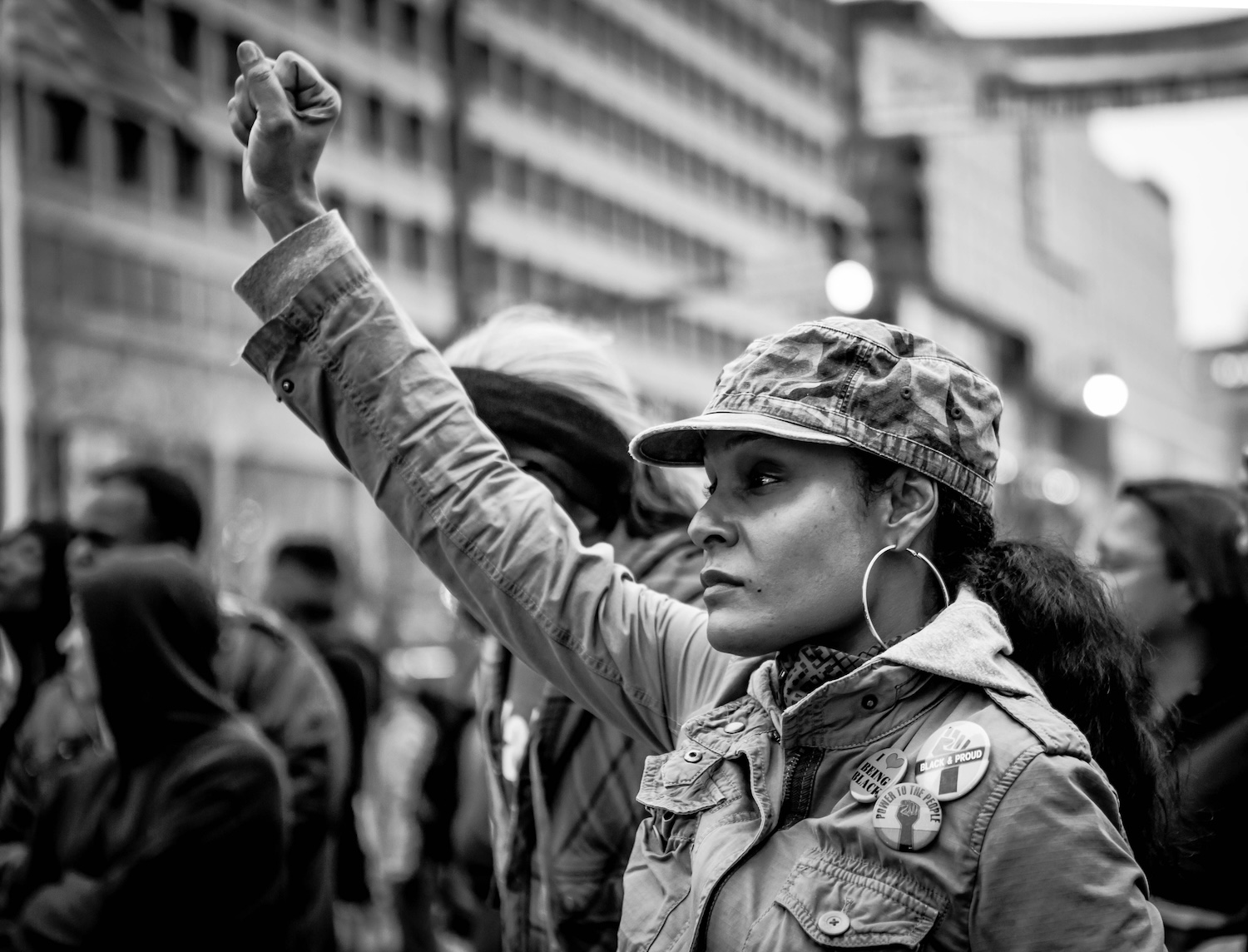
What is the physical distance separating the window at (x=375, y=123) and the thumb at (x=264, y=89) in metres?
49.7

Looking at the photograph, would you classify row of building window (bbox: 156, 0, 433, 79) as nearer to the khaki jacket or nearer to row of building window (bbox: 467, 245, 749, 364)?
row of building window (bbox: 467, 245, 749, 364)

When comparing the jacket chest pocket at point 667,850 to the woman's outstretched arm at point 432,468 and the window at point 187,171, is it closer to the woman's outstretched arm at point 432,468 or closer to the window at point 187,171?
the woman's outstretched arm at point 432,468

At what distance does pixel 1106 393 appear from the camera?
1452cm

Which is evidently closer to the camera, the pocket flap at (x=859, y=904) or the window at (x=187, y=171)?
the pocket flap at (x=859, y=904)

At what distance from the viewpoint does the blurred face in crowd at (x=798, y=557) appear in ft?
6.74

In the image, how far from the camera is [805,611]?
2.05 meters

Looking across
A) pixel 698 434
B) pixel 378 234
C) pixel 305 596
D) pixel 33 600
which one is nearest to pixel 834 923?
pixel 698 434

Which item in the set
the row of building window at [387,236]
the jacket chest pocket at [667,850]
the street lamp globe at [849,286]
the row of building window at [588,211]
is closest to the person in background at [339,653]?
the street lamp globe at [849,286]

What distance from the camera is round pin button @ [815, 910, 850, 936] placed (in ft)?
5.98

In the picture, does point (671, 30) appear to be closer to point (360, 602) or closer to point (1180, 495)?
point (360, 602)

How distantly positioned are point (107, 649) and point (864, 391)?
2.47 metres

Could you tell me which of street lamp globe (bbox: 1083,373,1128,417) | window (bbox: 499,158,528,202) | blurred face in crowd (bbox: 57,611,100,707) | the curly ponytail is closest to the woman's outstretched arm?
the curly ponytail

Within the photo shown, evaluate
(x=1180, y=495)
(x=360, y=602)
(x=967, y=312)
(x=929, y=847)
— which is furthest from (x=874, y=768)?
(x=967, y=312)

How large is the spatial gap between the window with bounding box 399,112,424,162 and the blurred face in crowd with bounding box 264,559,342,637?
46.5m
